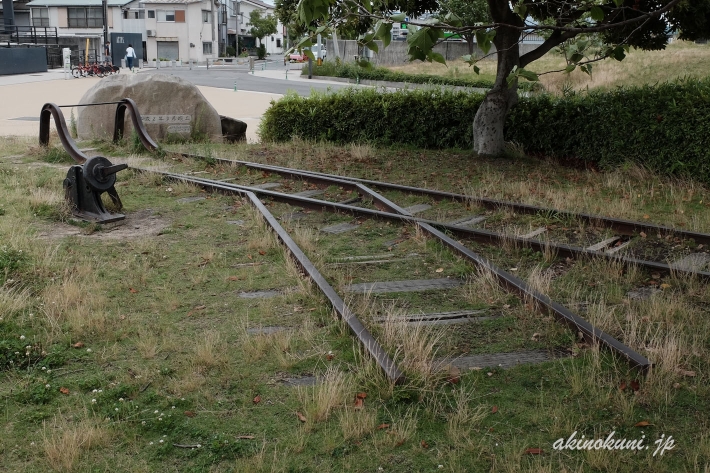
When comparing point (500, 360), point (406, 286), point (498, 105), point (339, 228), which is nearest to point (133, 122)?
point (498, 105)

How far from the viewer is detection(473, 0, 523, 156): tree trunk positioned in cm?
1354

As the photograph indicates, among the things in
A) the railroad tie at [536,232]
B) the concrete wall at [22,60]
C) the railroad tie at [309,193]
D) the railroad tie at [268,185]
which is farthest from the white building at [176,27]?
the railroad tie at [536,232]

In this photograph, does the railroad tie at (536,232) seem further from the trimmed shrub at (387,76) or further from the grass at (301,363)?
the trimmed shrub at (387,76)

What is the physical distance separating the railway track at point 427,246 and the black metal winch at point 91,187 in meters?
1.80

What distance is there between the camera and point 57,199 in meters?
9.52

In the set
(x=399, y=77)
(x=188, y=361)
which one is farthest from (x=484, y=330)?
(x=399, y=77)

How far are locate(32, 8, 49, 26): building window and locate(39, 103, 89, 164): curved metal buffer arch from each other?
66.7 metres

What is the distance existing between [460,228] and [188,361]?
3.99 metres

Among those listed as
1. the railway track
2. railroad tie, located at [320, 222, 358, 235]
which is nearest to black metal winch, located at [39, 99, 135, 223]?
the railway track

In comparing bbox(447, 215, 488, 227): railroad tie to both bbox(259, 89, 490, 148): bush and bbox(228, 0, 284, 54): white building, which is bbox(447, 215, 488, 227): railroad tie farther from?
bbox(228, 0, 284, 54): white building

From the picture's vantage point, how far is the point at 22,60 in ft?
150

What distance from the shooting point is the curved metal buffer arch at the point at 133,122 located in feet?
46.9

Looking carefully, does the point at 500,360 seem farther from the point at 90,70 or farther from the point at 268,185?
the point at 90,70

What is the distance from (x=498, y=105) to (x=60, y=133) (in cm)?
797
